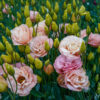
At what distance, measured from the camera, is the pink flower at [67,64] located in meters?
0.66

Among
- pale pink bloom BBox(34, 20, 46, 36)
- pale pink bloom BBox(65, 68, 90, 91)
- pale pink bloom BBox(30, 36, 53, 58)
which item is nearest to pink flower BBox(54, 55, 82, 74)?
pale pink bloom BBox(65, 68, 90, 91)

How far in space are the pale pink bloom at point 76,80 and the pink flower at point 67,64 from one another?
15 millimetres

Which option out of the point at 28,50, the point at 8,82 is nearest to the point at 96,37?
the point at 28,50

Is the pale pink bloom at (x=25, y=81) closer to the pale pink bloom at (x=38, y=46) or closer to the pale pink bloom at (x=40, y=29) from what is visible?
the pale pink bloom at (x=38, y=46)

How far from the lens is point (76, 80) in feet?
2.17

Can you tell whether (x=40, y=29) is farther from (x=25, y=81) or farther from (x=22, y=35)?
(x=25, y=81)

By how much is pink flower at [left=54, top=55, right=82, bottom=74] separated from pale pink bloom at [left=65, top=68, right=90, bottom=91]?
0.05ft

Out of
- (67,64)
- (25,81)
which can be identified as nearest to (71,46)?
(67,64)

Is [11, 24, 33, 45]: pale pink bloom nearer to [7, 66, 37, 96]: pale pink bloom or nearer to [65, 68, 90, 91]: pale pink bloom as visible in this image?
[7, 66, 37, 96]: pale pink bloom

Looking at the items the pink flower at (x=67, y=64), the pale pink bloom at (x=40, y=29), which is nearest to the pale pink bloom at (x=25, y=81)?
the pink flower at (x=67, y=64)

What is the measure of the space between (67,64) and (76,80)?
7cm

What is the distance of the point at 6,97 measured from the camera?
0.87m

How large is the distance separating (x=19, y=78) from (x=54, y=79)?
195 mm

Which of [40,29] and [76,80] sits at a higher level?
[40,29]
